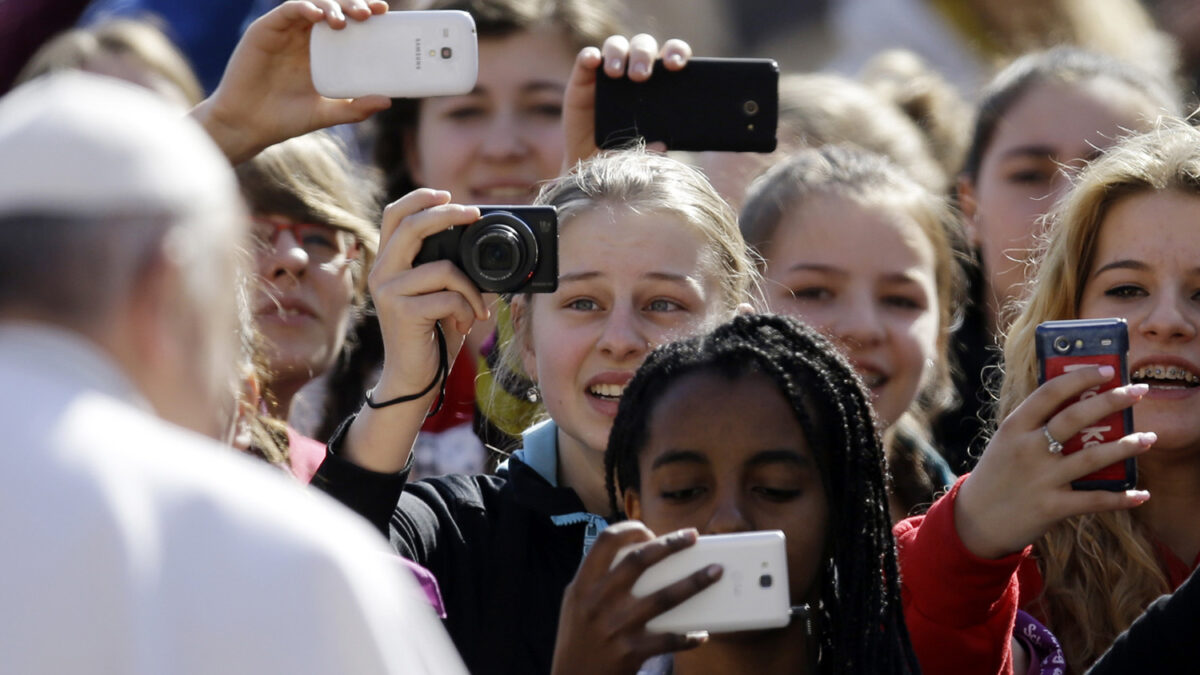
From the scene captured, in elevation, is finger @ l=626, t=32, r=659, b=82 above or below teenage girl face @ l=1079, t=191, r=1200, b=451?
above

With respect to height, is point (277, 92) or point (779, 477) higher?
point (277, 92)

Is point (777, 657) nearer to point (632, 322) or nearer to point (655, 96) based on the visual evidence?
point (632, 322)

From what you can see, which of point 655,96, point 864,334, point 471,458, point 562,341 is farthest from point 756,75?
point 471,458

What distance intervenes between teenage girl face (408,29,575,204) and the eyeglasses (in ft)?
2.09

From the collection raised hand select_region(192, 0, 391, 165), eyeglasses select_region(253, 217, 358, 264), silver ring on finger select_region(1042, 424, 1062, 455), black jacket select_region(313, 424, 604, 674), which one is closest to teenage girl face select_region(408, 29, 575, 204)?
eyeglasses select_region(253, 217, 358, 264)

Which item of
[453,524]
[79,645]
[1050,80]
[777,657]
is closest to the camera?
[79,645]

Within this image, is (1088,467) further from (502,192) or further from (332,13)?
(502,192)

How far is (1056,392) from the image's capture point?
253cm

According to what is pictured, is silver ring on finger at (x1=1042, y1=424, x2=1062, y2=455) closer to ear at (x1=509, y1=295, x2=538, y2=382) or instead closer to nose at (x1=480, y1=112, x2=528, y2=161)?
ear at (x1=509, y1=295, x2=538, y2=382)

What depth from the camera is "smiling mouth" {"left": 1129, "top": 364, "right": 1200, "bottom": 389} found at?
2984mm

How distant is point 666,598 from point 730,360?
587 mm

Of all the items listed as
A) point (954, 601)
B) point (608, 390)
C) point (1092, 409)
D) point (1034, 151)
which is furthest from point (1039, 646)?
point (1034, 151)

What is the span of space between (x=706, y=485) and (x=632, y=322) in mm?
755

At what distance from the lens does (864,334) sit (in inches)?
143
